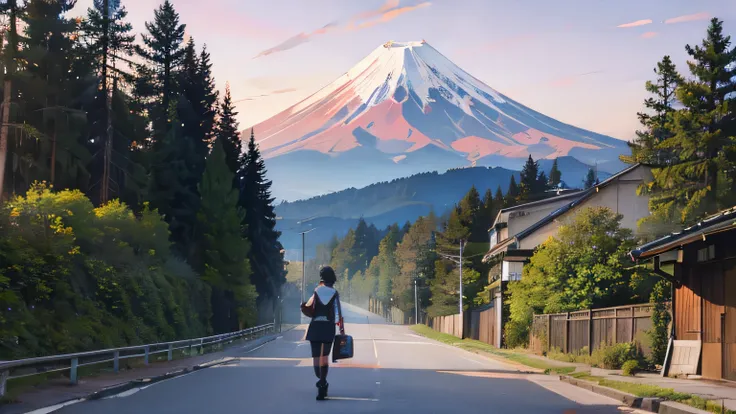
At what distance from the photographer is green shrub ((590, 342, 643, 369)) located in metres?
28.1

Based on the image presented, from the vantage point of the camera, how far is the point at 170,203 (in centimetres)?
6009

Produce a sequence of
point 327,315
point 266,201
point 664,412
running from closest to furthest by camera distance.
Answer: point 664,412
point 327,315
point 266,201

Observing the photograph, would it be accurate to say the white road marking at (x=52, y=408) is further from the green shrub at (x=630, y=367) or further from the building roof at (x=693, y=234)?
the green shrub at (x=630, y=367)

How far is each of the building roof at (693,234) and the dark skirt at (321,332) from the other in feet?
27.0

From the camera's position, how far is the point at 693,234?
21.5 meters

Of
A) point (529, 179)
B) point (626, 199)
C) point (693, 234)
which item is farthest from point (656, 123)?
point (529, 179)

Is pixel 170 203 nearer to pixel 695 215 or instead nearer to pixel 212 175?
pixel 212 175

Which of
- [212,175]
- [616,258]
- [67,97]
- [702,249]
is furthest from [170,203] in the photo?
[702,249]

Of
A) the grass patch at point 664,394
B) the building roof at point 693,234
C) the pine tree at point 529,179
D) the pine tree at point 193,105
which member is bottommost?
the grass patch at point 664,394

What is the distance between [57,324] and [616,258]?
24.9m

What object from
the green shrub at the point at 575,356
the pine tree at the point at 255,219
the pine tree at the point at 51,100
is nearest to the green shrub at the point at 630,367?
the green shrub at the point at 575,356

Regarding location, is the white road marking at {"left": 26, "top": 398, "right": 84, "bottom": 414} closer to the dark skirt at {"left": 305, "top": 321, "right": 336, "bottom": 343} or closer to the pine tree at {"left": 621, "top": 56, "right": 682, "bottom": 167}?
the dark skirt at {"left": 305, "top": 321, "right": 336, "bottom": 343}

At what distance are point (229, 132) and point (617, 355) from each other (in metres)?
54.3

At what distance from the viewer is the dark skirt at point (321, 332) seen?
16.8 m
